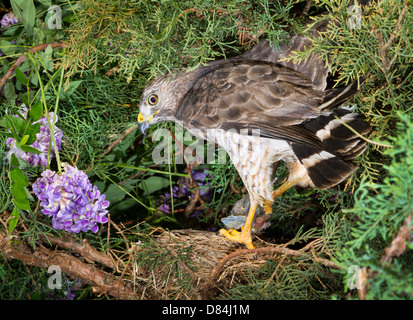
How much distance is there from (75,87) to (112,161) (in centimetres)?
34

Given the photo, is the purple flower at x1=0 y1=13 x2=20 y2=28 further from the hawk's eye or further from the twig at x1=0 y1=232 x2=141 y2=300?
the twig at x1=0 y1=232 x2=141 y2=300

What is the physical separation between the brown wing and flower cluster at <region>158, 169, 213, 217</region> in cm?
43

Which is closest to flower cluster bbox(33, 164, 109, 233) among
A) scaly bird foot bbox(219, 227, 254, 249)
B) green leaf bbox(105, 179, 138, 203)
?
green leaf bbox(105, 179, 138, 203)

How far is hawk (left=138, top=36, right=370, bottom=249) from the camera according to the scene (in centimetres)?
130

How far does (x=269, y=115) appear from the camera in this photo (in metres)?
1.34

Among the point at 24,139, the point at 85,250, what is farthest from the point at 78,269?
the point at 24,139

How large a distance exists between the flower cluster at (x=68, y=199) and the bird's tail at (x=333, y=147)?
71cm

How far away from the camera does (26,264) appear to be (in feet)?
4.47

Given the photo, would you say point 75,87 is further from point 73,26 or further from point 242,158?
point 242,158

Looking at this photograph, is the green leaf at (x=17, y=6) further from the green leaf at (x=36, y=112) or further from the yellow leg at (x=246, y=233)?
the yellow leg at (x=246, y=233)

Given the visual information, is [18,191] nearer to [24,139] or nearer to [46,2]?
[24,139]

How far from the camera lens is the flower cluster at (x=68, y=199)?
131 cm
